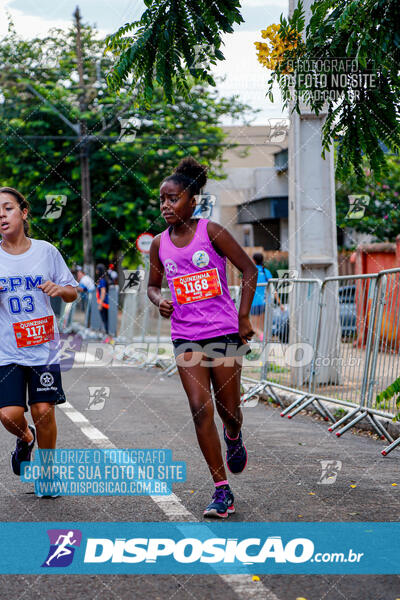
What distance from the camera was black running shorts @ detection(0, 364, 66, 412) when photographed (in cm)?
553

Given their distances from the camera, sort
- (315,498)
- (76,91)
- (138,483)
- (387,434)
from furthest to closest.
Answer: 1. (76,91)
2. (387,434)
3. (138,483)
4. (315,498)

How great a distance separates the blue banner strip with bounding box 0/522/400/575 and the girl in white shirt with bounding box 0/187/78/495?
0.83m

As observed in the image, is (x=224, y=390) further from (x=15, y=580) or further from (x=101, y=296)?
(x=101, y=296)

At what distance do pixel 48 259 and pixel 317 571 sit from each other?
8.48ft

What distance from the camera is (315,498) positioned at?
223 inches

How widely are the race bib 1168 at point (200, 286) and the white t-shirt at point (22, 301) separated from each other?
833 mm

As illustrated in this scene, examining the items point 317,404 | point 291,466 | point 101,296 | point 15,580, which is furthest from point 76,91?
point 15,580

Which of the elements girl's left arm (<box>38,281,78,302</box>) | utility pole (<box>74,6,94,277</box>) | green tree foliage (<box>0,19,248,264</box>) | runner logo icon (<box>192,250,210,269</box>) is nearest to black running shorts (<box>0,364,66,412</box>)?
girl's left arm (<box>38,281,78,302</box>)

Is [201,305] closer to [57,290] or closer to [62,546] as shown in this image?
[57,290]

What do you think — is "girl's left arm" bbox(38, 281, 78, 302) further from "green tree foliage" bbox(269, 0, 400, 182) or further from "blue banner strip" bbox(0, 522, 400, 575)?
"green tree foliage" bbox(269, 0, 400, 182)

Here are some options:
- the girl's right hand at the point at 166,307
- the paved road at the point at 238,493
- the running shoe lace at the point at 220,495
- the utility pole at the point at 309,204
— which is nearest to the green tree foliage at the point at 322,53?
the girl's right hand at the point at 166,307

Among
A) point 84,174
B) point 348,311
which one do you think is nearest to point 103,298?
point 84,174

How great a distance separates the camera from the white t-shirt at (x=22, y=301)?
5.59 m

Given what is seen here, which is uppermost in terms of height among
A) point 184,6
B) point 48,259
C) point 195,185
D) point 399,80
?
point 184,6
